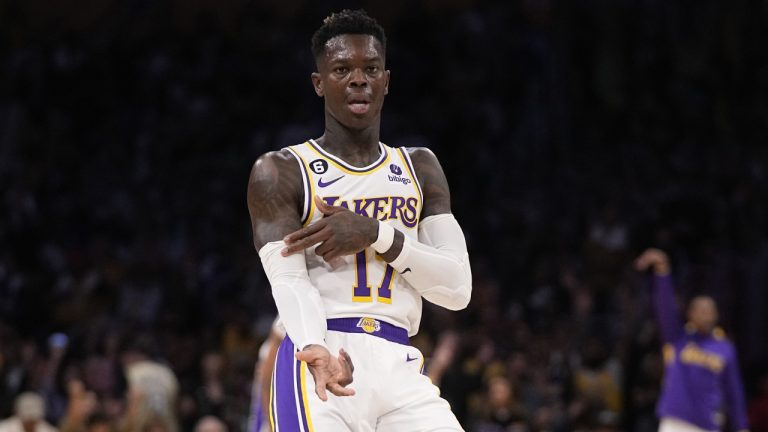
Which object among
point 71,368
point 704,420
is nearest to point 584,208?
point 704,420

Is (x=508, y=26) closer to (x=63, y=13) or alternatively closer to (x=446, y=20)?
(x=446, y=20)

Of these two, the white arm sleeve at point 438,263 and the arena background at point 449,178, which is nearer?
the white arm sleeve at point 438,263

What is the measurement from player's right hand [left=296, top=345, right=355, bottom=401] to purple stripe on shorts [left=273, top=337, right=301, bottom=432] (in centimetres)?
21

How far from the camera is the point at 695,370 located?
11.2 metres

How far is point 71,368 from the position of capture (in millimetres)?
Answer: 14141

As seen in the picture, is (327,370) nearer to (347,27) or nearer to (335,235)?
(335,235)

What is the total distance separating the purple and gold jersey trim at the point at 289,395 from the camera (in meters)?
4.63

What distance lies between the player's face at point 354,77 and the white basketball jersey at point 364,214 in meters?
0.20

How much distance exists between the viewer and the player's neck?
5105 mm

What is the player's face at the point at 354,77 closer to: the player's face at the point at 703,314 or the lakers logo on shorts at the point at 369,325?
the lakers logo on shorts at the point at 369,325

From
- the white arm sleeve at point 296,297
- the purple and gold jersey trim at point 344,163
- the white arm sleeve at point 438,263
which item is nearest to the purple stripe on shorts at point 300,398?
the white arm sleeve at point 296,297

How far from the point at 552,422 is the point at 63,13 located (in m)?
11.7

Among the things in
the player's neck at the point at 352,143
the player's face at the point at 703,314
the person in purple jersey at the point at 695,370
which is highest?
the player's neck at the point at 352,143

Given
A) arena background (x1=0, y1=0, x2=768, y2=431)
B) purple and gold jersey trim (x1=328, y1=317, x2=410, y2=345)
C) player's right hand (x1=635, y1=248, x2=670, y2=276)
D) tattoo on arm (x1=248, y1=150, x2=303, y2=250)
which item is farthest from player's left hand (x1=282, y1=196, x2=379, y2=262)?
arena background (x1=0, y1=0, x2=768, y2=431)
